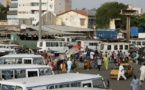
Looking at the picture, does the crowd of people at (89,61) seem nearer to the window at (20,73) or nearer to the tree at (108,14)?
the window at (20,73)

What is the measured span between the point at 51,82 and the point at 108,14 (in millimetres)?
64498

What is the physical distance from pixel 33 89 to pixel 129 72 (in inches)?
574

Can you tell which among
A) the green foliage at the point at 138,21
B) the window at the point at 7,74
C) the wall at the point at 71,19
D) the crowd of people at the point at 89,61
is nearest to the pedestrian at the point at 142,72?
the crowd of people at the point at 89,61

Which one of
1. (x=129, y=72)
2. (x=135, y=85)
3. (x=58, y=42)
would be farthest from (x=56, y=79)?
(x=58, y=42)

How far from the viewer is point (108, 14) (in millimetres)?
74938

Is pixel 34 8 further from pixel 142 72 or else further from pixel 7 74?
pixel 7 74

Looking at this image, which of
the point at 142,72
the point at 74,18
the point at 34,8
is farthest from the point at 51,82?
the point at 34,8

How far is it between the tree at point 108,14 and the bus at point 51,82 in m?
62.1

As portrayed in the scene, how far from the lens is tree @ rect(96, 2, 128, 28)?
74375mm

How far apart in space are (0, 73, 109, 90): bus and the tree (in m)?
62.1

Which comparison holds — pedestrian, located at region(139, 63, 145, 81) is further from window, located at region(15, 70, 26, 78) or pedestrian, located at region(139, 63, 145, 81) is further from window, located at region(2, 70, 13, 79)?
window, located at region(2, 70, 13, 79)

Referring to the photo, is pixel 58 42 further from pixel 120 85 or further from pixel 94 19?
pixel 94 19

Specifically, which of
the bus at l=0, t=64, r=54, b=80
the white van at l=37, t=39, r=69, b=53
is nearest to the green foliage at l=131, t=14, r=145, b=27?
the white van at l=37, t=39, r=69, b=53

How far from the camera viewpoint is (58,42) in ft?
133
